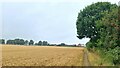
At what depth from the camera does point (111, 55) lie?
19.6 metres

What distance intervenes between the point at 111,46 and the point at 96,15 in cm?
3490

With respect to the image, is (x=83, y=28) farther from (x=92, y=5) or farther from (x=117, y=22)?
(x=117, y=22)

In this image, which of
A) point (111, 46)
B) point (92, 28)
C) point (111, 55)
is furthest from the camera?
point (92, 28)

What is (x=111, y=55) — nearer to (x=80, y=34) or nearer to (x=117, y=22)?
(x=117, y=22)

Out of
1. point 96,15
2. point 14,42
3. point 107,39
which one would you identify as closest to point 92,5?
point 96,15

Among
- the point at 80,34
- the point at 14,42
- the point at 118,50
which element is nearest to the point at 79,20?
the point at 80,34

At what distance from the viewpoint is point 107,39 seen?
81.0 feet

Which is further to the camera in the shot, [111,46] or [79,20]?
[79,20]

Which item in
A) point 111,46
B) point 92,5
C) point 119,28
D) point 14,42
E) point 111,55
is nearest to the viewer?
point 111,55

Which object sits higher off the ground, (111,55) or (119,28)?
(119,28)

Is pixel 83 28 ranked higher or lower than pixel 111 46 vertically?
higher

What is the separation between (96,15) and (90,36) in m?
3.77

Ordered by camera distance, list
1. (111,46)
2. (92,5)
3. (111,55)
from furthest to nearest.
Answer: (92,5) < (111,46) < (111,55)

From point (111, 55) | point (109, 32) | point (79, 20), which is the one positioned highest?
point (79, 20)
